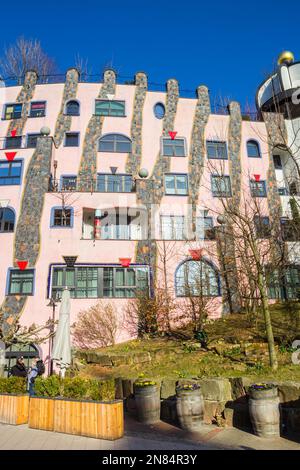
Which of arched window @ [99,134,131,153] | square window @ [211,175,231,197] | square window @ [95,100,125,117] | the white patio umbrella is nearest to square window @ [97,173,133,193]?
arched window @ [99,134,131,153]

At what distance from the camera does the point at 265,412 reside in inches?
289

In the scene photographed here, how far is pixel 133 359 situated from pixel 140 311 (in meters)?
4.41

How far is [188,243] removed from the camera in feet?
67.2

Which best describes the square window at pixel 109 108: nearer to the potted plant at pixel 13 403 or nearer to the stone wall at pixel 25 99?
the stone wall at pixel 25 99

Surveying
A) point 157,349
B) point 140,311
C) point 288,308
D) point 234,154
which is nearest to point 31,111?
point 234,154

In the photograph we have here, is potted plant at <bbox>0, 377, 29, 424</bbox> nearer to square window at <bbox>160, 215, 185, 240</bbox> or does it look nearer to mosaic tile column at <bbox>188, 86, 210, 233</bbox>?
square window at <bbox>160, 215, 185, 240</bbox>

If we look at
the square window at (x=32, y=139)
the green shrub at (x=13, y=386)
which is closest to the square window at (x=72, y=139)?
the square window at (x=32, y=139)

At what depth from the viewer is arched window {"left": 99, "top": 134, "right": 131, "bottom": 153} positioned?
24078 millimetres

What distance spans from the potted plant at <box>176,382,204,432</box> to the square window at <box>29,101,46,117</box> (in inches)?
898

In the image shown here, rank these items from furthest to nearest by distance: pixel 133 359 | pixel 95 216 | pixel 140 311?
pixel 95 216 < pixel 140 311 < pixel 133 359

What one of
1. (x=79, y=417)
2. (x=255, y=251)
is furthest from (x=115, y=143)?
(x=79, y=417)

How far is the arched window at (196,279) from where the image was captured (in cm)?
1924

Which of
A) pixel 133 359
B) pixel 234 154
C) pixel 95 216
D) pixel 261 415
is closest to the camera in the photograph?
pixel 261 415
